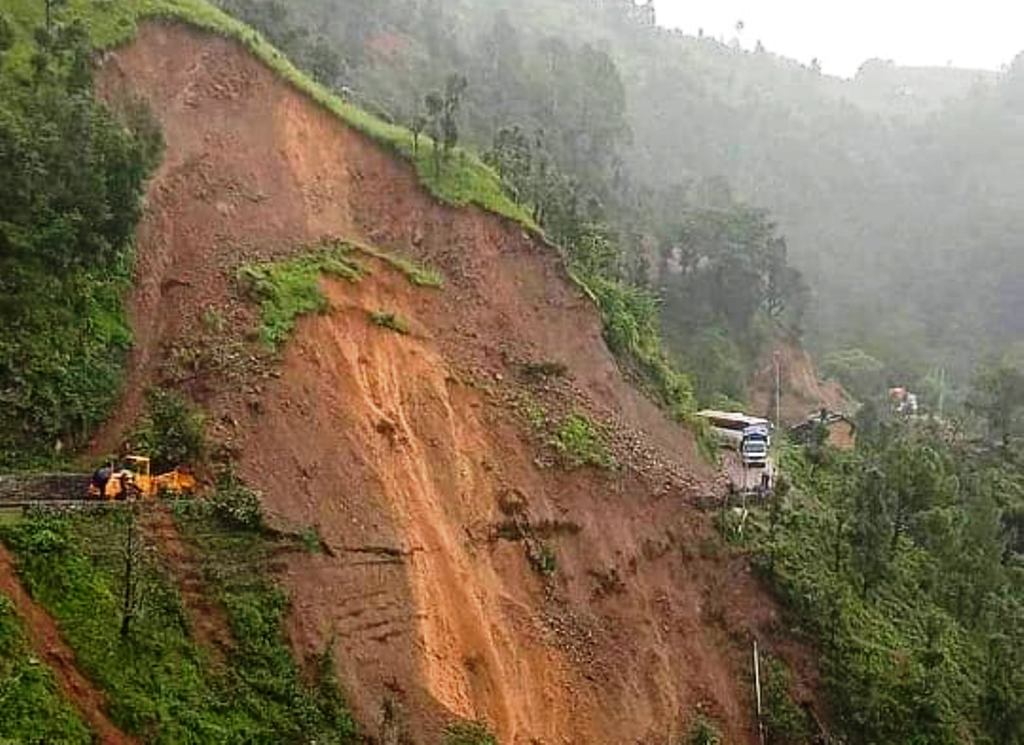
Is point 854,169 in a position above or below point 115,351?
above

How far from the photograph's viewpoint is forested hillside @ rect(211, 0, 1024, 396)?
49438mm

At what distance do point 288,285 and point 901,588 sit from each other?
675 inches

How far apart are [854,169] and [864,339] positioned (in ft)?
63.9

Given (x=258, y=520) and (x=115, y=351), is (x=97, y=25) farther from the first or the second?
(x=258, y=520)

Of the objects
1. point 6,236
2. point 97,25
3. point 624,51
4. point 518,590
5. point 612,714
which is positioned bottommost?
point 612,714

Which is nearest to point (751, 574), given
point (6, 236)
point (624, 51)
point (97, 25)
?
point (6, 236)

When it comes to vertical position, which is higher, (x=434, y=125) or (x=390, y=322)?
(x=434, y=125)

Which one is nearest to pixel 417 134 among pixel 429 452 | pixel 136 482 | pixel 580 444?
pixel 580 444

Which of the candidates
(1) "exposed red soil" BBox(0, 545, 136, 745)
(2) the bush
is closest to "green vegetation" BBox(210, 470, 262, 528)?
(2) the bush

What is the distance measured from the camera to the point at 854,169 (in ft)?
264

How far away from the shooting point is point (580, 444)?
2711 centimetres

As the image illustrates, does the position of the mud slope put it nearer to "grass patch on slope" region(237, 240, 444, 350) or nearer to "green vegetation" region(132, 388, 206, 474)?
"grass patch on slope" region(237, 240, 444, 350)

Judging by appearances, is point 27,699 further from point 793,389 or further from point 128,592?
point 793,389

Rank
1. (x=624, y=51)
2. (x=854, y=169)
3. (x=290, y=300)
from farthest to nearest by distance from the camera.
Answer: (x=624, y=51) → (x=854, y=169) → (x=290, y=300)
